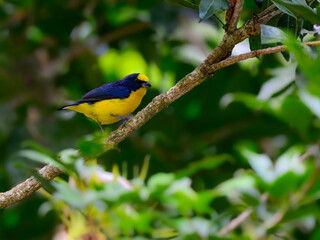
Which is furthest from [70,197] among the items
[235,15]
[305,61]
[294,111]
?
[294,111]

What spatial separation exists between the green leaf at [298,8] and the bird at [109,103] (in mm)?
638

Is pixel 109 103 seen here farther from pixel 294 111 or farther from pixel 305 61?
pixel 294 111

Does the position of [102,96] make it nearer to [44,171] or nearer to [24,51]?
[44,171]

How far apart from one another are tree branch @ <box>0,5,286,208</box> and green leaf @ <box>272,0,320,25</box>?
0.33ft

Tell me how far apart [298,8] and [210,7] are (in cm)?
24

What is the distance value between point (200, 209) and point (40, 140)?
1.75 metres

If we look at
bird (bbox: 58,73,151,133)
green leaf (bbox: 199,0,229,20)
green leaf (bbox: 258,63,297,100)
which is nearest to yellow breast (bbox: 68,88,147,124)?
bird (bbox: 58,73,151,133)

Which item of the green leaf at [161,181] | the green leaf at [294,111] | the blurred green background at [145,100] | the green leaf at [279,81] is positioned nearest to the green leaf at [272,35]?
the green leaf at [161,181]

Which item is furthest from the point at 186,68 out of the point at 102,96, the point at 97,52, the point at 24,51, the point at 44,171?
the point at 44,171

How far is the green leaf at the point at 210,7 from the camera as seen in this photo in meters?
1.27

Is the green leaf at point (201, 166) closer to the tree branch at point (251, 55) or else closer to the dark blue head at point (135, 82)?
the dark blue head at point (135, 82)

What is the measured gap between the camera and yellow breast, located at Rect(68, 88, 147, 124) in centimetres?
169

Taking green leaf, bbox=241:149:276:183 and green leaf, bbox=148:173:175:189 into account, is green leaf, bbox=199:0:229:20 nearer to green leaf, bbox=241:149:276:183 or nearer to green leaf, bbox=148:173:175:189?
green leaf, bbox=148:173:175:189

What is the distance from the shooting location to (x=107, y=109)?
1.71m
